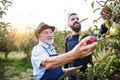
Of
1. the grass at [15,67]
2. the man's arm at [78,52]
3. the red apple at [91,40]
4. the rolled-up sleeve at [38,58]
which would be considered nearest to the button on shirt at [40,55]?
the rolled-up sleeve at [38,58]

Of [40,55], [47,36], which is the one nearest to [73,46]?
[47,36]

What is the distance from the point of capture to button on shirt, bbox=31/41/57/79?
2770 mm

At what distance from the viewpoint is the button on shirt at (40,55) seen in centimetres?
277

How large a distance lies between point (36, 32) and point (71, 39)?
98 cm

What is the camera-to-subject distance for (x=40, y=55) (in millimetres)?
2781

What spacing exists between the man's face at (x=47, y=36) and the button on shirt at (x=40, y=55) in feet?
0.14

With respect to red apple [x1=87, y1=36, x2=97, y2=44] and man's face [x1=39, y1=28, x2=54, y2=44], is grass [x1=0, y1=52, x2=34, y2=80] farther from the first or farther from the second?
red apple [x1=87, y1=36, x2=97, y2=44]

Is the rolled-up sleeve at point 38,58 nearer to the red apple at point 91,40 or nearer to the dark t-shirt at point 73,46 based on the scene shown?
the dark t-shirt at point 73,46

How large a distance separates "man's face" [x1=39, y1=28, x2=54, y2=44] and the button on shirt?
0.04m

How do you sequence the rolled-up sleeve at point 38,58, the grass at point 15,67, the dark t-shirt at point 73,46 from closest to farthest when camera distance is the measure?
the rolled-up sleeve at point 38,58 → the dark t-shirt at point 73,46 → the grass at point 15,67

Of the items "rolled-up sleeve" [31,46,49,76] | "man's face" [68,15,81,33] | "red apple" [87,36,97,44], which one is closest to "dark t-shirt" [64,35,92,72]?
"man's face" [68,15,81,33]

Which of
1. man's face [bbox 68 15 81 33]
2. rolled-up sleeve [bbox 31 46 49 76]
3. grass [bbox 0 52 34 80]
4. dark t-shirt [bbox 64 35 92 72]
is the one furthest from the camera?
grass [bbox 0 52 34 80]

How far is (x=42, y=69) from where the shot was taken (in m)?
2.86

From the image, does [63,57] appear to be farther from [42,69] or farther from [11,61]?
[11,61]
